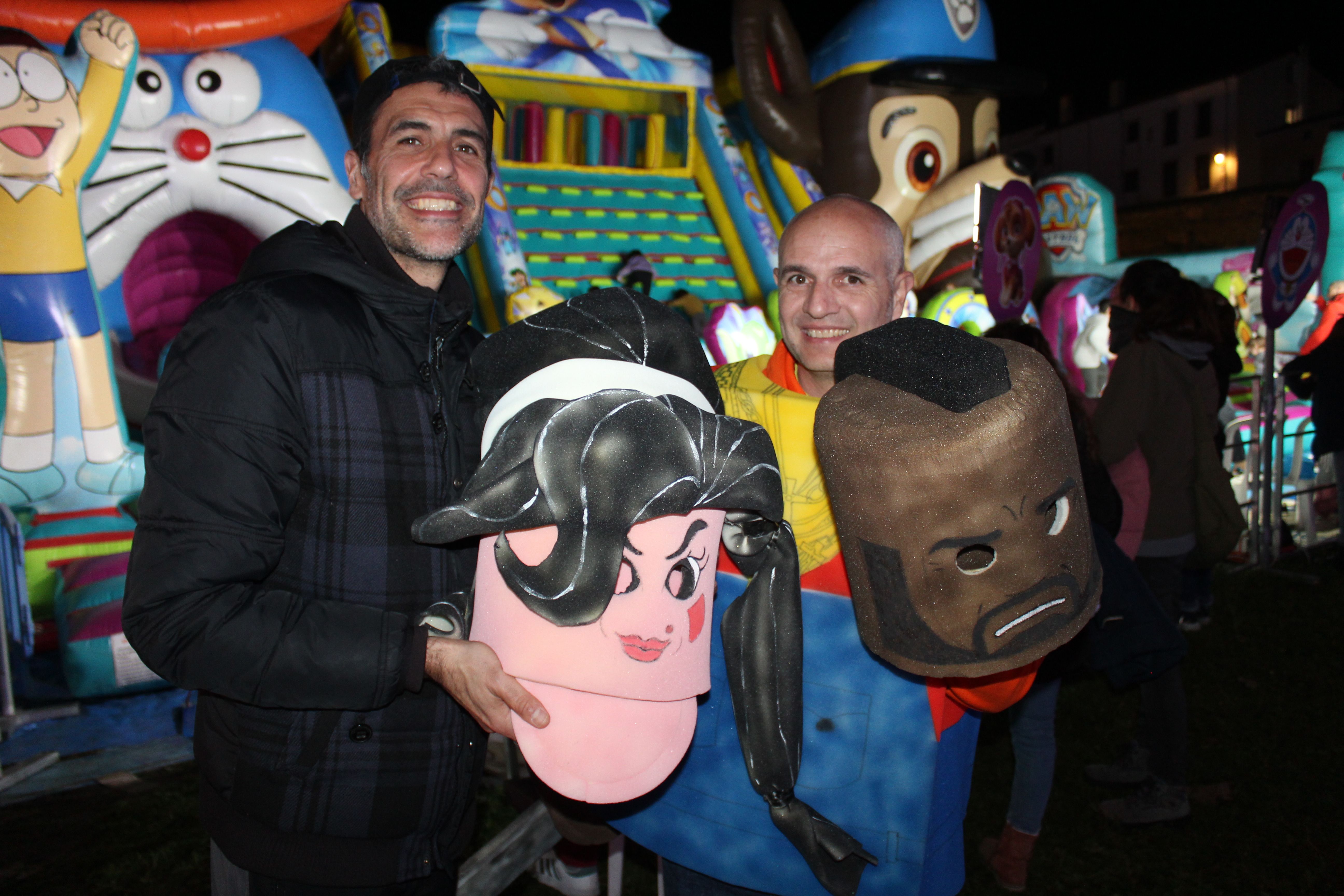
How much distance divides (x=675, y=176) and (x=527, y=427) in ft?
24.9

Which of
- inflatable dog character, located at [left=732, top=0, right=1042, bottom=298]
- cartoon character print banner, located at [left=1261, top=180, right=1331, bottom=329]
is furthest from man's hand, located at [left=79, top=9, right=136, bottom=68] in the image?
cartoon character print banner, located at [left=1261, top=180, right=1331, bottom=329]

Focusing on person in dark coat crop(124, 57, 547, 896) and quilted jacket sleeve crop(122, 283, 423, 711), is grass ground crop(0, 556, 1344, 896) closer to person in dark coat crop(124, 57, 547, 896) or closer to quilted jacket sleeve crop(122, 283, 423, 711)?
person in dark coat crop(124, 57, 547, 896)

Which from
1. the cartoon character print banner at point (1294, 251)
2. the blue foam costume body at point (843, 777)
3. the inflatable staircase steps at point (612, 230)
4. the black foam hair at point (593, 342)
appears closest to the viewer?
the black foam hair at point (593, 342)

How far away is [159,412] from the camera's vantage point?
1.14m

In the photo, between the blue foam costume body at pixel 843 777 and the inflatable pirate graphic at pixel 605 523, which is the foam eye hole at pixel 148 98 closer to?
the inflatable pirate graphic at pixel 605 523

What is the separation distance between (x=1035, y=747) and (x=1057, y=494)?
160 centimetres

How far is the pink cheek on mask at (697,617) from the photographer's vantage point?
1188 mm

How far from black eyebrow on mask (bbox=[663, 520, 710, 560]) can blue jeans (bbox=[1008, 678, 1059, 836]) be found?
5.37 ft

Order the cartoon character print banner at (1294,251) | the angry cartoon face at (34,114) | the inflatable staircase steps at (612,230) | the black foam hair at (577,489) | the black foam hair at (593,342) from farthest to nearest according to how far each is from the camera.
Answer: the inflatable staircase steps at (612,230) → the cartoon character print banner at (1294,251) → the angry cartoon face at (34,114) → the black foam hair at (593,342) → the black foam hair at (577,489)

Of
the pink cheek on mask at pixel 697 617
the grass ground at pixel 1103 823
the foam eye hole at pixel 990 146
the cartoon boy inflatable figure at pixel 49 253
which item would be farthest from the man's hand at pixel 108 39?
the foam eye hole at pixel 990 146

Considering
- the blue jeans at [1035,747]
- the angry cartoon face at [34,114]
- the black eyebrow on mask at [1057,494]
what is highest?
the angry cartoon face at [34,114]

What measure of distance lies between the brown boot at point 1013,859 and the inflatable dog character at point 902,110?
5.88 m

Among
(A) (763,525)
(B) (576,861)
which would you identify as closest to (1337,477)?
(B) (576,861)

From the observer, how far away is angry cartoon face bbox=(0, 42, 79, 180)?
322cm
